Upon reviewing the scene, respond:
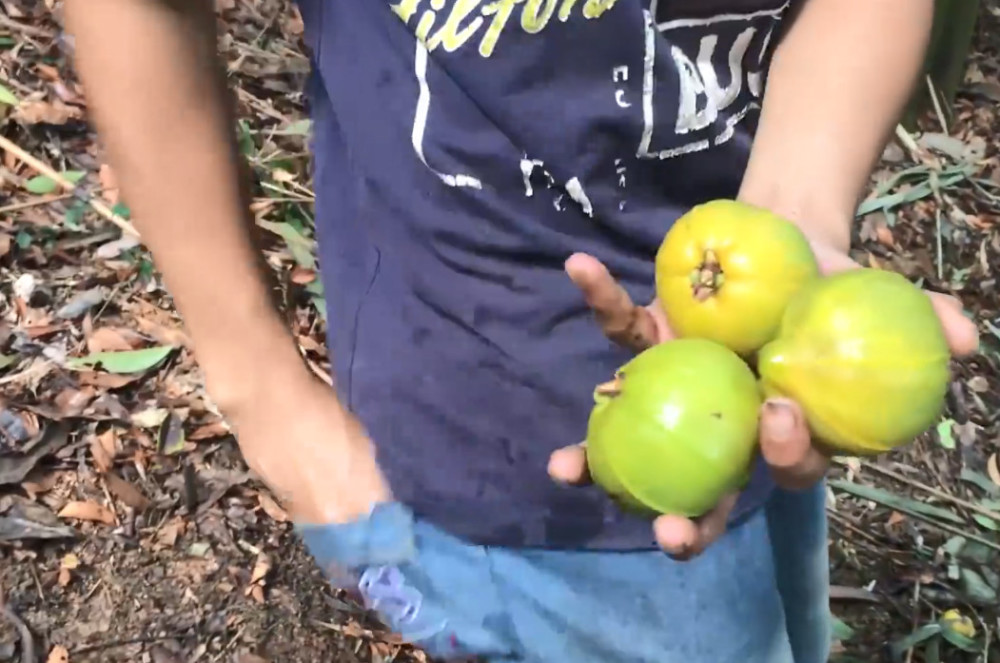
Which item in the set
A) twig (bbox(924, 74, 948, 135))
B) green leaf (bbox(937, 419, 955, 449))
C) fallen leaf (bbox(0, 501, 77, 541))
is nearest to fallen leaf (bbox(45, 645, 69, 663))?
fallen leaf (bbox(0, 501, 77, 541))

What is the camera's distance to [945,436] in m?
2.84

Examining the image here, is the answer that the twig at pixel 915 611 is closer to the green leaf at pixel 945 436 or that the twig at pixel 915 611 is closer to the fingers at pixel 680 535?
the green leaf at pixel 945 436

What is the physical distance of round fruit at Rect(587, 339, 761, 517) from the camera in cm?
106

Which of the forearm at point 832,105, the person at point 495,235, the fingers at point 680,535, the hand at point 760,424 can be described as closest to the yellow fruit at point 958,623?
the person at point 495,235

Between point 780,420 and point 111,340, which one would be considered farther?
point 111,340

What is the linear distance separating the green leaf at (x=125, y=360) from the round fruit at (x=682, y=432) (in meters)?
1.93

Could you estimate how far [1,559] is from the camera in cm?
247

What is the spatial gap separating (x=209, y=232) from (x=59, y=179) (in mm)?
1951

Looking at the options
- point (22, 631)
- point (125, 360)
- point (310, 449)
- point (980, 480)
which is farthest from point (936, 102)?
point (22, 631)

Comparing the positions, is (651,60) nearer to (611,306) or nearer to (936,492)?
(611,306)

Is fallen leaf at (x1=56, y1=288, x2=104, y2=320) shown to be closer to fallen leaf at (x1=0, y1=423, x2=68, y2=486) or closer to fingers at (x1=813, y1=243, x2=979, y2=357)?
fallen leaf at (x1=0, y1=423, x2=68, y2=486)

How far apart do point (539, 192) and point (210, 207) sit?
390 mm

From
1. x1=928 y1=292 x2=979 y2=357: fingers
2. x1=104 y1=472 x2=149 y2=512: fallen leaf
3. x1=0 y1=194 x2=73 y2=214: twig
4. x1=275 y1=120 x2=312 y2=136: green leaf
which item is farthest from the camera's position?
x1=275 y1=120 x2=312 y2=136: green leaf

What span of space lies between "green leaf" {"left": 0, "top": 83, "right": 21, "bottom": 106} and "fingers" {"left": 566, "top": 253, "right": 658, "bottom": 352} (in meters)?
2.53
